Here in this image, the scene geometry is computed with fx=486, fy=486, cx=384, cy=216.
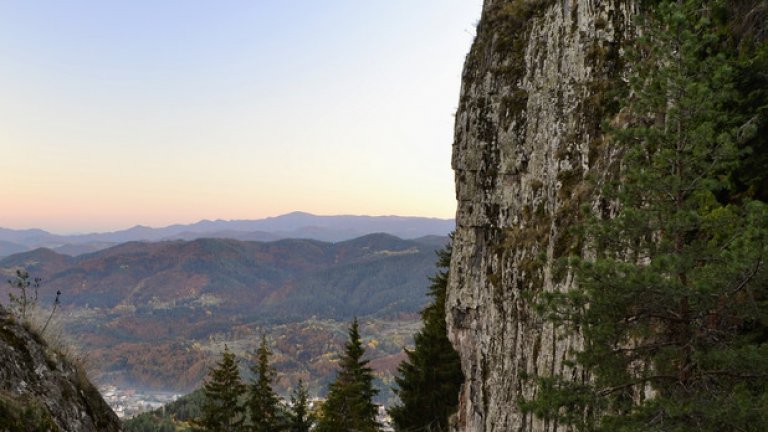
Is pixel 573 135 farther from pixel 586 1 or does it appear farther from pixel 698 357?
pixel 698 357

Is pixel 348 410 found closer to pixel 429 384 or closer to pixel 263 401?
pixel 429 384

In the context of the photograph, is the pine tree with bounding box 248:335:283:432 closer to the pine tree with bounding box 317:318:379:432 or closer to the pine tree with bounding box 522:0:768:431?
the pine tree with bounding box 317:318:379:432

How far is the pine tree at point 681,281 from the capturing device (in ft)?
24.3

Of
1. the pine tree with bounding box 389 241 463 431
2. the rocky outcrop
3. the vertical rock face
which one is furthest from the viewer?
the pine tree with bounding box 389 241 463 431

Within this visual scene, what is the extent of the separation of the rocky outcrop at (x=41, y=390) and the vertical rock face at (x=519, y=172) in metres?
10.2

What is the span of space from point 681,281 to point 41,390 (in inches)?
400

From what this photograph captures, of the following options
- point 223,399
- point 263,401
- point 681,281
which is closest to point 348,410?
point 263,401

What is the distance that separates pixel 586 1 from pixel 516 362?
42.9 feet

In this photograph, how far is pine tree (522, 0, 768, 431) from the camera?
7.40m

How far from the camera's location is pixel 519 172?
19641 mm

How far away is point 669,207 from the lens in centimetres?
818

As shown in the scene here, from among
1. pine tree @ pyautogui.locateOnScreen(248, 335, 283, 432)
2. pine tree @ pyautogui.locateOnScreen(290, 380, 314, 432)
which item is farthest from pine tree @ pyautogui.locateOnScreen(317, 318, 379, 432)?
pine tree @ pyautogui.locateOnScreen(248, 335, 283, 432)

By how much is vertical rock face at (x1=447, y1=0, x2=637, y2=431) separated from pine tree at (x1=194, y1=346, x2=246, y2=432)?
16.0m

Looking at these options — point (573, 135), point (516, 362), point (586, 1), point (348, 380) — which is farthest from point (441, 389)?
point (586, 1)
